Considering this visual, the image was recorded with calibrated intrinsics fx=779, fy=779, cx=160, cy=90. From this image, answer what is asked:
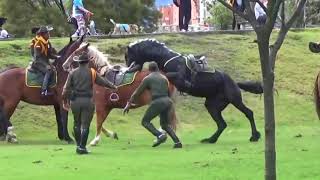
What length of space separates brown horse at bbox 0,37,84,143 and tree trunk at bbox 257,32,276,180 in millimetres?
10720

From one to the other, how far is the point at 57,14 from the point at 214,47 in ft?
83.7

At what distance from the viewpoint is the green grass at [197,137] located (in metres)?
12.6

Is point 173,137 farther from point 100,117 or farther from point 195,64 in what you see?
point 195,64

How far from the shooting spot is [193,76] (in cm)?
1866

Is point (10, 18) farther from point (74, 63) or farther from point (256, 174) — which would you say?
point (256, 174)

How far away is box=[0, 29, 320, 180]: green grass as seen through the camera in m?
12.6

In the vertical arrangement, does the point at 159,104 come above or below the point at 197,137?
above

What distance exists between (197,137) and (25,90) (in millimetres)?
4499

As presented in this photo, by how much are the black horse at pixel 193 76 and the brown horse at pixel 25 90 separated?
156cm

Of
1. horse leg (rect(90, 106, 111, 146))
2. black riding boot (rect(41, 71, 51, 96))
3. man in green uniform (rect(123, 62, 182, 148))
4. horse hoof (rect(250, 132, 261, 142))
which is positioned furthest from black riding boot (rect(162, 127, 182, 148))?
black riding boot (rect(41, 71, 51, 96))

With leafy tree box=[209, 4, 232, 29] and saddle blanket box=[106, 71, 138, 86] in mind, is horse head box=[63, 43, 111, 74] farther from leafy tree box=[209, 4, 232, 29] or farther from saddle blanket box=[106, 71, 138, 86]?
leafy tree box=[209, 4, 232, 29]

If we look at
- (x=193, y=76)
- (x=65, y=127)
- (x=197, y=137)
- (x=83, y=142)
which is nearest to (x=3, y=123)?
(x=65, y=127)

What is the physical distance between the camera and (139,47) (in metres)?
18.8

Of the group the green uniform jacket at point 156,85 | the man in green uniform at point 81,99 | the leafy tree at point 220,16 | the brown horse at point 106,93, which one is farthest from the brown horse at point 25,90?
the leafy tree at point 220,16
